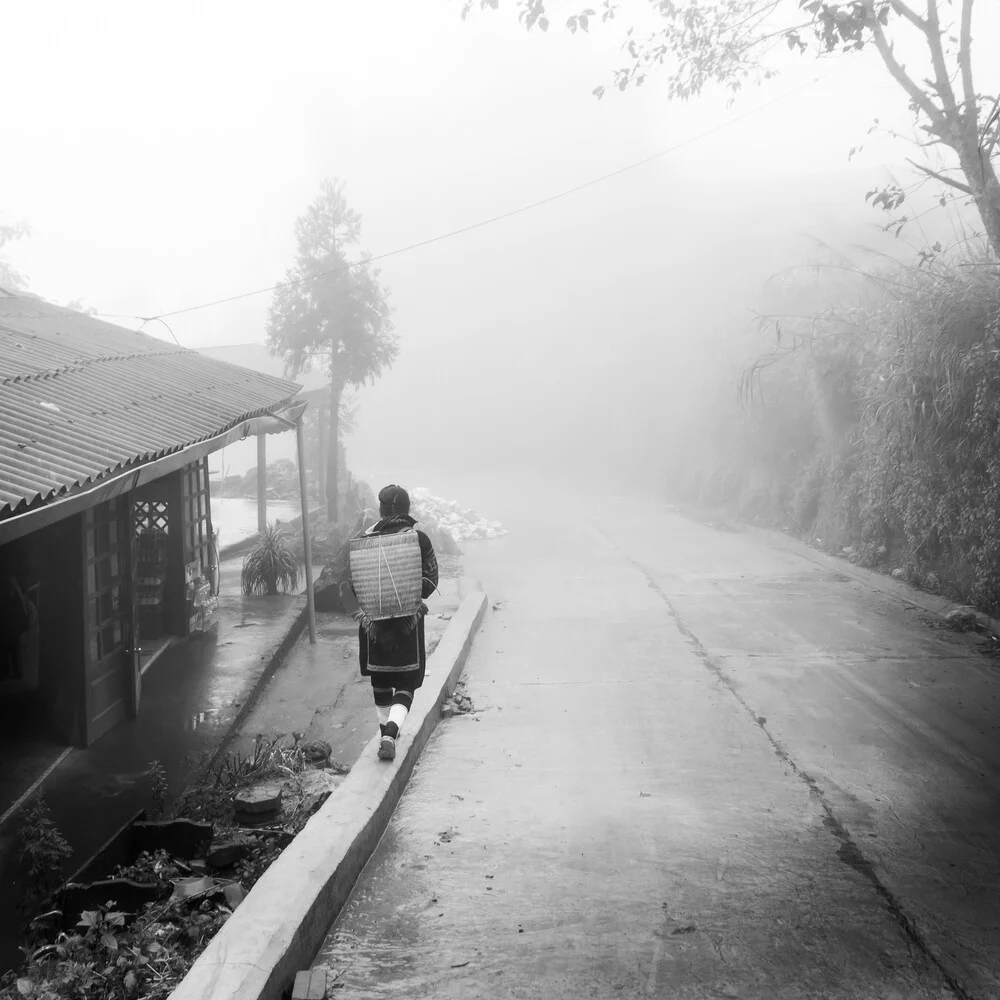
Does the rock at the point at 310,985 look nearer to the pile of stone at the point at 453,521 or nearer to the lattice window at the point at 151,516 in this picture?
the lattice window at the point at 151,516

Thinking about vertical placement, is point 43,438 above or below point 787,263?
below

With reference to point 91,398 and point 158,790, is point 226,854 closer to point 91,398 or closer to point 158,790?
point 158,790

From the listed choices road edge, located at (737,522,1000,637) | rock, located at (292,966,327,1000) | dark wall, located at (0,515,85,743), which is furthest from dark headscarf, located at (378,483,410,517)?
road edge, located at (737,522,1000,637)

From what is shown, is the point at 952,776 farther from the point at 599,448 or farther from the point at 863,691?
the point at 599,448

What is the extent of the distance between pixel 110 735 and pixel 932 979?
5.95 meters

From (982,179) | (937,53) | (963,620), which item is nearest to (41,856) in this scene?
(963,620)

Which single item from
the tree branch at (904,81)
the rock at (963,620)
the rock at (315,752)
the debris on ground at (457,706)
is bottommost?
the rock at (315,752)

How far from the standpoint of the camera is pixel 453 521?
71.1 ft

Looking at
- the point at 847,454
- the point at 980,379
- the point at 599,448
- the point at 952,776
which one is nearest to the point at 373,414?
the point at 599,448

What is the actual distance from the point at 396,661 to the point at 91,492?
6.61 ft

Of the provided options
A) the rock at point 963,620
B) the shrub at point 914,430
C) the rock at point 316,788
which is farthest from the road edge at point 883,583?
the rock at point 316,788

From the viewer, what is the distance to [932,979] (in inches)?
135

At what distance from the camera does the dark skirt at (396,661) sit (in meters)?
5.70

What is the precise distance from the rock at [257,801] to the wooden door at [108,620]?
2.14m
